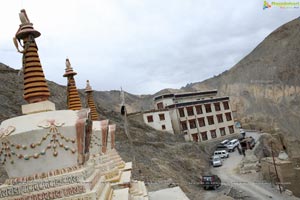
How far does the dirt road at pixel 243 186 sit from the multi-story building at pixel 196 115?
46.6ft

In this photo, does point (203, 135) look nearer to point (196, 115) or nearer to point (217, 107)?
point (196, 115)

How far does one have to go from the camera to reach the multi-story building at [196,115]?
164ft

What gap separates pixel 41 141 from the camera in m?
6.52

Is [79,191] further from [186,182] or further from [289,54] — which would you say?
[289,54]

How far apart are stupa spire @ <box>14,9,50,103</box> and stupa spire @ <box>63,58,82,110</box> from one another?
5.49 meters

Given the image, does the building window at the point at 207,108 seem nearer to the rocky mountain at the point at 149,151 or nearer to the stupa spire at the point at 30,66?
the rocky mountain at the point at 149,151

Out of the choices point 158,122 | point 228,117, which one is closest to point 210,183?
point 158,122

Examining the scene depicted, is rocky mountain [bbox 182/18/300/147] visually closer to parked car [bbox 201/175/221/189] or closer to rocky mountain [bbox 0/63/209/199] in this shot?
rocky mountain [bbox 0/63/209/199]

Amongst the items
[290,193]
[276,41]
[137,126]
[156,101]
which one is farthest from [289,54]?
[290,193]

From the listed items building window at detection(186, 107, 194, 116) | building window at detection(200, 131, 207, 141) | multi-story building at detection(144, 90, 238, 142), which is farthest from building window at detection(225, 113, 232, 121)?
building window at detection(186, 107, 194, 116)

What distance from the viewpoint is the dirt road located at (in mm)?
24266

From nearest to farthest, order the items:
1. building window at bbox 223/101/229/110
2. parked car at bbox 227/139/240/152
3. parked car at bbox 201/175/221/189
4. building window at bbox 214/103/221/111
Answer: parked car at bbox 201/175/221/189 < parked car at bbox 227/139/240/152 < building window at bbox 214/103/221/111 < building window at bbox 223/101/229/110

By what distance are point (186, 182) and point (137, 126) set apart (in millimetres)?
16535

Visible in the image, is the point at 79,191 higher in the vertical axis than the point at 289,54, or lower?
lower
